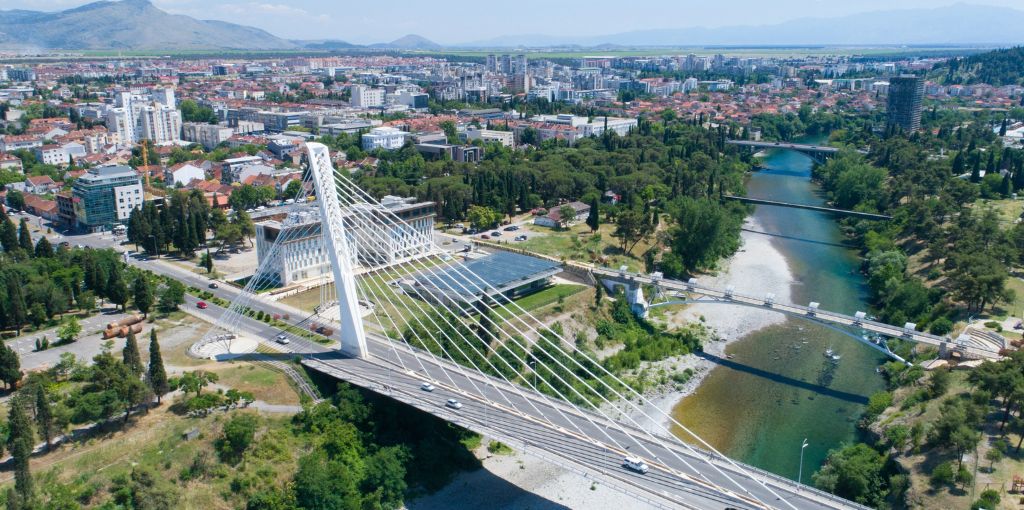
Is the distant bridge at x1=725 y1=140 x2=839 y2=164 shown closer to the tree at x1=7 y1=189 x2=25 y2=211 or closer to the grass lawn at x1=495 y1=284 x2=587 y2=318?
the grass lawn at x1=495 y1=284 x2=587 y2=318

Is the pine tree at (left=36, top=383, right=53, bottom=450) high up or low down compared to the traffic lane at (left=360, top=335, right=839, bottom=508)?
up

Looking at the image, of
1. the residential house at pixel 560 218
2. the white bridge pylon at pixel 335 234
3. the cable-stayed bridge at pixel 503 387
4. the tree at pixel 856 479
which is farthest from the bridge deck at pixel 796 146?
the white bridge pylon at pixel 335 234

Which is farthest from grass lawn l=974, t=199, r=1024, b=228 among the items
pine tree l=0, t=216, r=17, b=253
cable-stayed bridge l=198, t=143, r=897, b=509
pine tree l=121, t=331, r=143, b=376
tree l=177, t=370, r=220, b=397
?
pine tree l=0, t=216, r=17, b=253

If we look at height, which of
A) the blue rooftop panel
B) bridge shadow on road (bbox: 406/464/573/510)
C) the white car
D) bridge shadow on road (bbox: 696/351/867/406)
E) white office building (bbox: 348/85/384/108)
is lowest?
bridge shadow on road (bbox: 406/464/573/510)

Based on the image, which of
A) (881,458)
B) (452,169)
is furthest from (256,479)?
(452,169)

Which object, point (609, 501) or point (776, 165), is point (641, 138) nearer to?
point (776, 165)

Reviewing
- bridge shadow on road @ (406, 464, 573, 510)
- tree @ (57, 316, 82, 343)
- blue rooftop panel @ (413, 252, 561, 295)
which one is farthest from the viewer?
blue rooftop panel @ (413, 252, 561, 295)

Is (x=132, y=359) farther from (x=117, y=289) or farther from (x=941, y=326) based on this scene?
(x=941, y=326)
